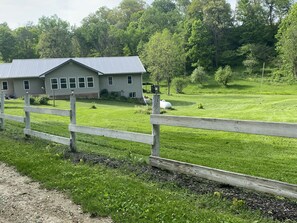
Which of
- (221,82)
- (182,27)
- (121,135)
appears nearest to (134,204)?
(121,135)

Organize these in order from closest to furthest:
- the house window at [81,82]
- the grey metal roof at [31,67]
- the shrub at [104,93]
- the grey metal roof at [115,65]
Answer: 1. the grey metal roof at [31,67]
2. the house window at [81,82]
3. the shrub at [104,93]
4. the grey metal roof at [115,65]

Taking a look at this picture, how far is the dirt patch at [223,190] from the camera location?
400 centimetres

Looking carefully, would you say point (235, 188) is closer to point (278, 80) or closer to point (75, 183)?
point (75, 183)

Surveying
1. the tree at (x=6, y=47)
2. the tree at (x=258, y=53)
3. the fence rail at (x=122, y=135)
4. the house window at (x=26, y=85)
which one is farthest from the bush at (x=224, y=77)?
the fence rail at (x=122, y=135)

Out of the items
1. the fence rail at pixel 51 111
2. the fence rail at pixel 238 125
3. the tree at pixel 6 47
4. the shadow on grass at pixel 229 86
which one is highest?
the tree at pixel 6 47

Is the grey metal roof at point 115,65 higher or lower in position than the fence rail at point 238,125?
higher

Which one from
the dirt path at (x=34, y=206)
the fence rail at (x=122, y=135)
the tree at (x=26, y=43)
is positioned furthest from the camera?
the tree at (x=26, y=43)

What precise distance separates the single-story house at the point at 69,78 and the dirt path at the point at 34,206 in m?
31.4

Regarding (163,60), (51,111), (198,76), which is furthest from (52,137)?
(198,76)

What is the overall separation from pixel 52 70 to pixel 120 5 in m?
86.3

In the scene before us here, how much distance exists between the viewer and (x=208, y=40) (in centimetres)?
7812

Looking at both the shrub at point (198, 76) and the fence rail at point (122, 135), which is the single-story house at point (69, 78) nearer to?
the shrub at point (198, 76)

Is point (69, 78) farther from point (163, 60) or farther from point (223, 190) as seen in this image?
point (223, 190)

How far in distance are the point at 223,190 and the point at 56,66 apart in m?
35.0
